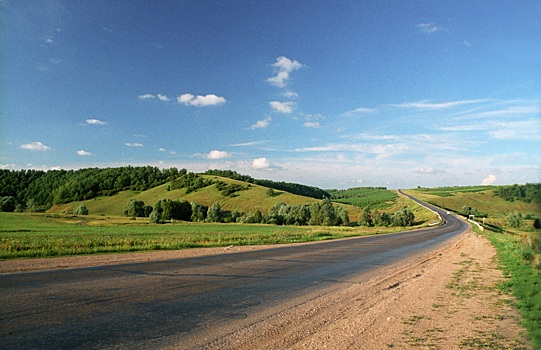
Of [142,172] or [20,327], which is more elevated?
[142,172]

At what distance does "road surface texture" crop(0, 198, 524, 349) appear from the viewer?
6488mm

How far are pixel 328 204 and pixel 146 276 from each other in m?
88.9

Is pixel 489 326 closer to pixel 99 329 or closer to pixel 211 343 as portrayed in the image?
pixel 211 343

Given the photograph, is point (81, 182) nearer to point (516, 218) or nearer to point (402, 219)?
point (402, 219)

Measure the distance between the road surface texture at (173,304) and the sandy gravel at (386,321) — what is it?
0.18 feet

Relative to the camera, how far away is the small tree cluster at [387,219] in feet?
280

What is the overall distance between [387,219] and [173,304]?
283ft

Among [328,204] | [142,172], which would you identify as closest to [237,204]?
[328,204]

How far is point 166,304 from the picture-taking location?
346 inches

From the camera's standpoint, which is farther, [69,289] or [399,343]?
[69,289]

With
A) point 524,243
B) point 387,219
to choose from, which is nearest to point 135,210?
point 387,219

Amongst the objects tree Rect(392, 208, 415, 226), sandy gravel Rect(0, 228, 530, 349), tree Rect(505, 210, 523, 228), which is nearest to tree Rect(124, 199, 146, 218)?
tree Rect(392, 208, 415, 226)

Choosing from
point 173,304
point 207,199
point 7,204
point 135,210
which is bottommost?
point 173,304

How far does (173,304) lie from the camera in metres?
8.83
